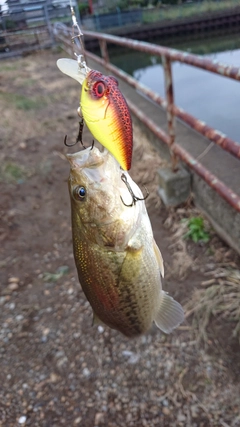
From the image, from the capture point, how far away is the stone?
3359 millimetres

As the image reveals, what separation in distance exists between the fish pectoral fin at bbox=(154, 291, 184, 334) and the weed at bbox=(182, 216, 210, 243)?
5.41 feet

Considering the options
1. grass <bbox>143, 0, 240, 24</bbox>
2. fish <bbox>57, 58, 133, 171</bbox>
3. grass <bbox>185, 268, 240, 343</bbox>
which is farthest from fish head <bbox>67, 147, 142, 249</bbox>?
grass <bbox>143, 0, 240, 24</bbox>

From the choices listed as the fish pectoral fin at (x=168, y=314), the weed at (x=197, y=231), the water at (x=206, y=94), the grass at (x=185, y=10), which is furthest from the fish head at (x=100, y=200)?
the grass at (x=185, y=10)

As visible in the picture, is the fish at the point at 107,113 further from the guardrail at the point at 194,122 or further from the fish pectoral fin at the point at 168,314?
the guardrail at the point at 194,122

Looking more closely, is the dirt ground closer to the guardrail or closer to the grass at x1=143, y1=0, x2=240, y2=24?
the guardrail

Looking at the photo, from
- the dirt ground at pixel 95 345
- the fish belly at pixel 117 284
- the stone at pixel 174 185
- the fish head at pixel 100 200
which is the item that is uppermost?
the fish head at pixel 100 200

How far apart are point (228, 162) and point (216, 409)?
197 cm

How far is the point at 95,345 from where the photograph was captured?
2.49 metres

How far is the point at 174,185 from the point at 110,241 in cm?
227

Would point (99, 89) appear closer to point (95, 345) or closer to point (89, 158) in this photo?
point (89, 158)

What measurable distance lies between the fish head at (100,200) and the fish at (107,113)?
197 millimetres

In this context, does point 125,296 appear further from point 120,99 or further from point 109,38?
point 109,38

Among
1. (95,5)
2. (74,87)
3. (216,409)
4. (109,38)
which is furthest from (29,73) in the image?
(95,5)

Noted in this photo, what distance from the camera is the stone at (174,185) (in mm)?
3359
